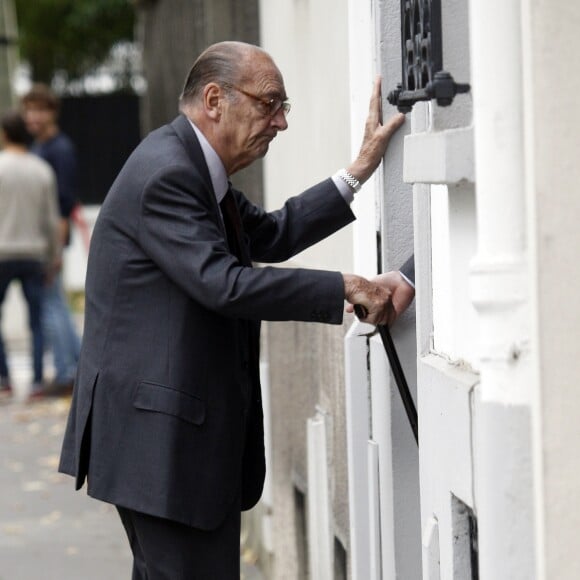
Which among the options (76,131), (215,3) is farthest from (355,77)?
(76,131)

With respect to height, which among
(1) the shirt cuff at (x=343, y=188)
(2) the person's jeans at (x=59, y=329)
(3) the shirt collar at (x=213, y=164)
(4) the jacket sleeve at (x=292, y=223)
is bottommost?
(2) the person's jeans at (x=59, y=329)

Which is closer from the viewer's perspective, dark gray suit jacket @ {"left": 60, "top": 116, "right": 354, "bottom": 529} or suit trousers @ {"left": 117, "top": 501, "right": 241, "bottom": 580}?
dark gray suit jacket @ {"left": 60, "top": 116, "right": 354, "bottom": 529}

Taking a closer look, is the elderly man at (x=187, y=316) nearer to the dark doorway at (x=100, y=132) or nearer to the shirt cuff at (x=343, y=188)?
the shirt cuff at (x=343, y=188)

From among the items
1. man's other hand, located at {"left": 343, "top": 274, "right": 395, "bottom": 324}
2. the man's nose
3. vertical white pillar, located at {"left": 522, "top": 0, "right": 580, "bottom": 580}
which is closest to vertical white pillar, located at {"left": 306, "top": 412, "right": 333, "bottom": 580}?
man's other hand, located at {"left": 343, "top": 274, "right": 395, "bottom": 324}

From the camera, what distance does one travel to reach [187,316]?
150 inches

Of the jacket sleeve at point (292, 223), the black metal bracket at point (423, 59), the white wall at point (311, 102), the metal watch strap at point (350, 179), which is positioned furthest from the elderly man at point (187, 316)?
the white wall at point (311, 102)

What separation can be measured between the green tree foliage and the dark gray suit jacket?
82.3 feet

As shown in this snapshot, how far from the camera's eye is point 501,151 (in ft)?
8.18

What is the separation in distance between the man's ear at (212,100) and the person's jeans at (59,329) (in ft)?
23.9

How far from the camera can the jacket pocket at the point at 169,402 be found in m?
3.81

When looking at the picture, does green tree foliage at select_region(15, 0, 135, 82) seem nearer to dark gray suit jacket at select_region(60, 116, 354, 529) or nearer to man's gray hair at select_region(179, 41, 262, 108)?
man's gray hair at select_region(179, 41, 262, 108)

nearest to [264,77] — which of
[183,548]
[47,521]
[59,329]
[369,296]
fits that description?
[369,296]

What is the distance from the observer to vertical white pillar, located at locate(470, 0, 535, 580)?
98.0 inches

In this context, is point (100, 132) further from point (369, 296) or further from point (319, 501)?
point (369, 296)
